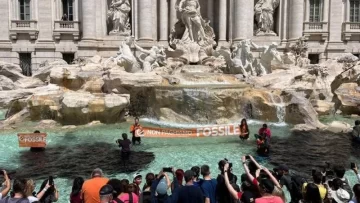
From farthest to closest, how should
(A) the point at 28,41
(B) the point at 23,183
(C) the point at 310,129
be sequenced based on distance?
(A) the point at 28,41 < (C) the point at 310,129 < (B) the point at 23,183

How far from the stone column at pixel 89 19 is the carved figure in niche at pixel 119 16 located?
108 centimetres

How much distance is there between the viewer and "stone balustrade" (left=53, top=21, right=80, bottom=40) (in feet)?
67.9

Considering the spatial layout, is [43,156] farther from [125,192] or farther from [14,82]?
[14,82]

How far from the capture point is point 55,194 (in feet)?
16.4

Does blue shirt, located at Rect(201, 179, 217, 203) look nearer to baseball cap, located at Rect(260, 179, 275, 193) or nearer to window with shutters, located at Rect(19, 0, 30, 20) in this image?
baseball cap, located at Rect(260, 179, 275, 193)

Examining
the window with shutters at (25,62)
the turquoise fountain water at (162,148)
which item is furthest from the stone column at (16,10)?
the turquoise fountain water at (162,148)

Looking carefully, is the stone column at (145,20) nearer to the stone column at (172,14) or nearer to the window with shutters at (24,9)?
the stone column at (172,14)

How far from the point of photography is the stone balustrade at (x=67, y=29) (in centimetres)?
2069

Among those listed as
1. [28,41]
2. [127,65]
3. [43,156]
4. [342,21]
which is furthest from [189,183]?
[342,21]

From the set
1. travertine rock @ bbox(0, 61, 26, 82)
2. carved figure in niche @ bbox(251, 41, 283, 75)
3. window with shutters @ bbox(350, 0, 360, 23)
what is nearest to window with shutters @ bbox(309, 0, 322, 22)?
window with shutters @ bbox(350, 0, 360, 23)

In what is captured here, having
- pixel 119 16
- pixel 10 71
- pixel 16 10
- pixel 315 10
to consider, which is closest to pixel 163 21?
pixel 119 16

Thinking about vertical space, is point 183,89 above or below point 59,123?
above

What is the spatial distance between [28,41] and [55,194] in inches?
711

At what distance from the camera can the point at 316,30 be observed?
72.7 feet
